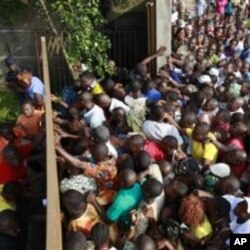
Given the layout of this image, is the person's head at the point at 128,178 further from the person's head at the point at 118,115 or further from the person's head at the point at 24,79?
the person's head at the point at 24,79

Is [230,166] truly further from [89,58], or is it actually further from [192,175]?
[89,58]

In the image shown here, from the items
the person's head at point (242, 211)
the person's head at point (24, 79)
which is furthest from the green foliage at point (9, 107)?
the person's head at point (242, 211)

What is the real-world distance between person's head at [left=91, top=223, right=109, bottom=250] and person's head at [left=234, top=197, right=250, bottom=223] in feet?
3.67

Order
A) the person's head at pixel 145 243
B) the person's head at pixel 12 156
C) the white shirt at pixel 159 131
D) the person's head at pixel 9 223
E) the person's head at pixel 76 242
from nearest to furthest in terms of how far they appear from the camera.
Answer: the person's head at pixel 76 242
the person's head at pixel 145 243
the person's head at pixel 9 223
the person's head at pixel 12 156
the white shirt at pixel 159 131

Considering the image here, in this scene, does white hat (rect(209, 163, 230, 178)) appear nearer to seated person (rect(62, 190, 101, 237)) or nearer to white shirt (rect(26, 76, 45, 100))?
seated person (rect(62, 190, 101, 237))

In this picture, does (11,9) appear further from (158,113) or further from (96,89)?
(158,113)

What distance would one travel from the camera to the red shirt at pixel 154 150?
5630mm

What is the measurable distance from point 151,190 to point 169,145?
1.05m

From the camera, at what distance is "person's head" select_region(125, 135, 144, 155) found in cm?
548

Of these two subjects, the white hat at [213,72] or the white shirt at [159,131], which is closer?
the white shirt at [159,131]

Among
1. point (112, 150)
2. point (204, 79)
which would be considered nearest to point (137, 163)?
point (112, 150)

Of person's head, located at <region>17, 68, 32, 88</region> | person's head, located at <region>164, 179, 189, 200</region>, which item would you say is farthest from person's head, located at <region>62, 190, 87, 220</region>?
person's head, located at <region>17, 68, 32, 88</region>

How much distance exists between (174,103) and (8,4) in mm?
4206

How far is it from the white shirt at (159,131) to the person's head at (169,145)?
276mm
